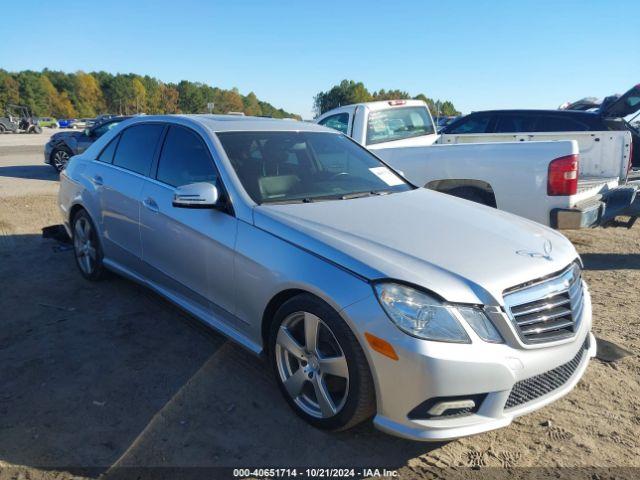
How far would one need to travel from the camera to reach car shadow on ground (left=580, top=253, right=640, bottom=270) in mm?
5977

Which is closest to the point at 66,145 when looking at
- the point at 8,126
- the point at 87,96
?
the point at 8,126

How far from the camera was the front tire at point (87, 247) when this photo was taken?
496cm

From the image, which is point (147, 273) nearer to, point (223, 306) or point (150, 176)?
point (150, 176)

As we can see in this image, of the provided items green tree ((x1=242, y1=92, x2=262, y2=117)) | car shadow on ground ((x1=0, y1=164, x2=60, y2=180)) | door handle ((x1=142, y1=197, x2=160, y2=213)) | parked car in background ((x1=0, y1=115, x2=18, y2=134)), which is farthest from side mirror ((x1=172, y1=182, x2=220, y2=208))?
green tree ((x1=242, y1=92, x2=262, y2=117))

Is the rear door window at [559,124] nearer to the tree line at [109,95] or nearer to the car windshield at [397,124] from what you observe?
the car windshield at [397,124]

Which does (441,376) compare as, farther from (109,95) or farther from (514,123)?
(109,95)

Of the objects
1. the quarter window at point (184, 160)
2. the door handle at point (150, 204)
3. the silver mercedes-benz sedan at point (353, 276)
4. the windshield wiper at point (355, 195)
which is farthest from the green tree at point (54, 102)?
the windshield wiper at point (355, 195)

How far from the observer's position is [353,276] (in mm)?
2541

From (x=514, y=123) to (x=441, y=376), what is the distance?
8170mm

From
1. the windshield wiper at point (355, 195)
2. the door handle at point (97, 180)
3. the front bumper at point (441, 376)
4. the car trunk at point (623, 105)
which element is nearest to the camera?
the front bumper at point (441, 376)

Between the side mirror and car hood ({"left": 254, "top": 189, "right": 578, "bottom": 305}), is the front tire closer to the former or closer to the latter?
the side mirror

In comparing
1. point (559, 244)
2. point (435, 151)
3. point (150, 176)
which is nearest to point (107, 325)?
point (150, 176)

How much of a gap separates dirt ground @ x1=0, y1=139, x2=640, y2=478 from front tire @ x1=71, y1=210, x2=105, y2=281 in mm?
396

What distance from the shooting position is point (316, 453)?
269cm
